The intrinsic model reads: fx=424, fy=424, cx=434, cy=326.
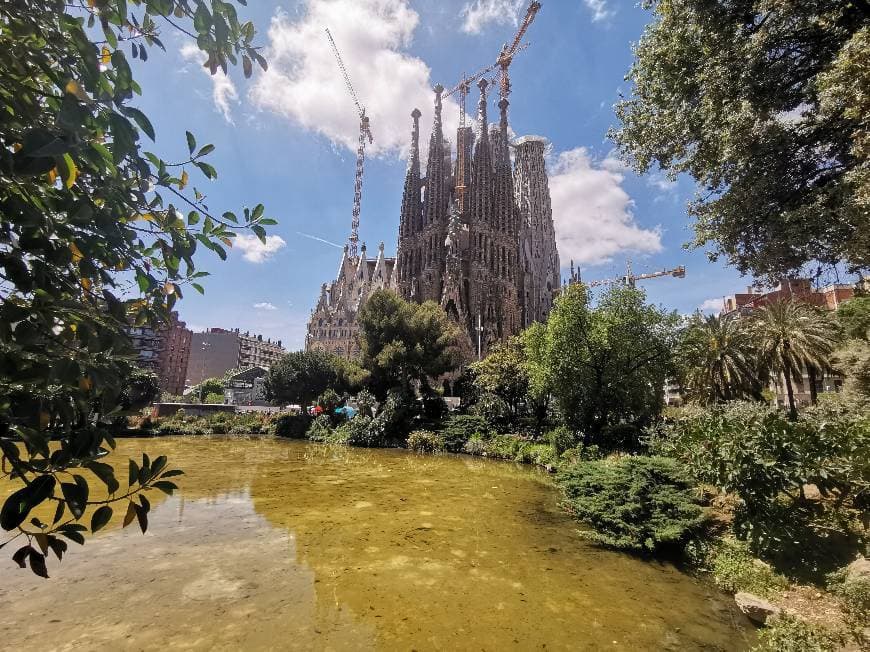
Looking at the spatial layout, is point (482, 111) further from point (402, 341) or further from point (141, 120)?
point (141, 120)

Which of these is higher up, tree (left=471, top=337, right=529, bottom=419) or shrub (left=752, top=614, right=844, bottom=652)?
tree (left=471, top=337, right=529, bottom=419)

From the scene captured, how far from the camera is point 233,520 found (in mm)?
10016

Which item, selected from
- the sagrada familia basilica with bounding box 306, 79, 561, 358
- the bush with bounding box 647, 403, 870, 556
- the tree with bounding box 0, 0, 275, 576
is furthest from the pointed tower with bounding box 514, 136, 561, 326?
the tree with bounding box 0, 0, 275, 576

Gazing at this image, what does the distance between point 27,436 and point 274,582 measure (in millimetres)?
6500

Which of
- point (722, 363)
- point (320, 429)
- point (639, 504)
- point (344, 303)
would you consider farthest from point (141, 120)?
point (344, 303)

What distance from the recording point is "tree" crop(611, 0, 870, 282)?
739 centimetres

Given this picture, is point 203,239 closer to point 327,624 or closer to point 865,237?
point 327,624

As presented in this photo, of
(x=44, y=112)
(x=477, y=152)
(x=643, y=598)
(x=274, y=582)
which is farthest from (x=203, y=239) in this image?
(x=477, y=152)

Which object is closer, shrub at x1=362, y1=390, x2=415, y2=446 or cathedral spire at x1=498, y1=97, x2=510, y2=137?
shrub at x1=362, y1=390, x2=415, y2=446

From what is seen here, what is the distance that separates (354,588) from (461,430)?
1969 centimetres

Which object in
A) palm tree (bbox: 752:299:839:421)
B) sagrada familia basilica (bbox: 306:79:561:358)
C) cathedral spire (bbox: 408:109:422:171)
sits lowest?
palm tree (bbox: 752:299:839:421)

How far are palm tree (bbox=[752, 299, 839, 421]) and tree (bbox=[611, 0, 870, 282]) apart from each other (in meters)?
14.3

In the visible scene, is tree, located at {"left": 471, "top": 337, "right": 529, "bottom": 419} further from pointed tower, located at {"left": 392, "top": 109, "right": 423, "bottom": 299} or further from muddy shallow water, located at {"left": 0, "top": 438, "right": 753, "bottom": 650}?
pointed tower, located at {"left": 392, "top": 109, "right": 423, "bottom": 299}

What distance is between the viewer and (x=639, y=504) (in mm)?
8914
